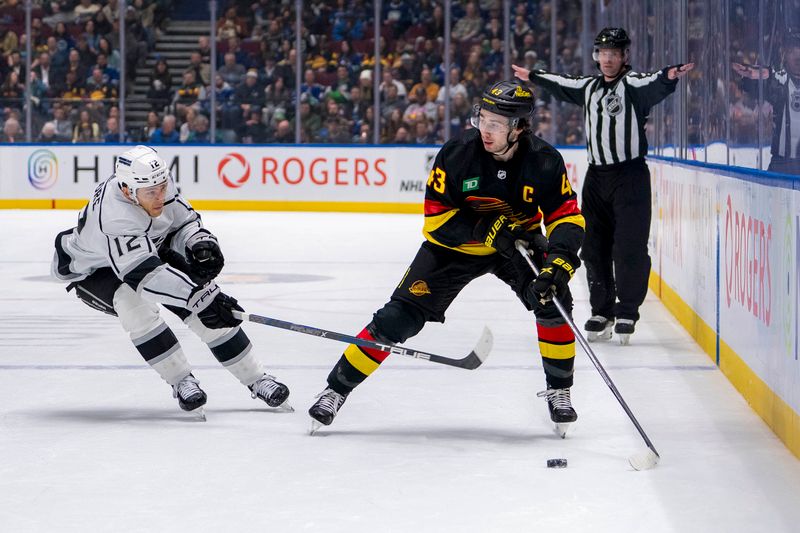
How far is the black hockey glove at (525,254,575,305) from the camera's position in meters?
3.83

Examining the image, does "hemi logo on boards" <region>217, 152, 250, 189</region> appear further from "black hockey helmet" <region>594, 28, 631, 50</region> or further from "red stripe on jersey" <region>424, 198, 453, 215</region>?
"red stripe on jersey" <region>424, 198, 453, 215</region>

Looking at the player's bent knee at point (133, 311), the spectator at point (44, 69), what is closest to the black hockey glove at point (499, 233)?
the player's bent knee at point (133, 311)

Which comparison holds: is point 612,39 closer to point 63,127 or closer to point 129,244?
point 129,244

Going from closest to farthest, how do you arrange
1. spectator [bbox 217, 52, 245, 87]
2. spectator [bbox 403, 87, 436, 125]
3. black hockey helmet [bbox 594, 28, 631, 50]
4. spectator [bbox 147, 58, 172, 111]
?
1. black hockey helmet [bbox 594, 28, 631, 50]
2. spectator [bbox 403, 87, 436, 125]
3. spectator [bbox 217, 52, 245, 87]
4. spectator [bbox 147, 58, 172, 111]

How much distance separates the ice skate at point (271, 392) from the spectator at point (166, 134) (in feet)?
37.5

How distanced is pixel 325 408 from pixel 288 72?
11.9 m

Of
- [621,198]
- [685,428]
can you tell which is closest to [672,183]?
[621,198]

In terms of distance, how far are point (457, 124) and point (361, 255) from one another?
5204mm

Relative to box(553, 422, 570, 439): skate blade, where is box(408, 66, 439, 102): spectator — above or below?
above

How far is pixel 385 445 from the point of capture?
3.95 m

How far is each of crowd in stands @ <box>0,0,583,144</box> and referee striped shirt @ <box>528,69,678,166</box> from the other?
8547 mm

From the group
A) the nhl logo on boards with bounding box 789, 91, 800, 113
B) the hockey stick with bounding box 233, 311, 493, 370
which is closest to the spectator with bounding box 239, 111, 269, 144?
the hockey stick with bounding box 233, 311, 493, 370

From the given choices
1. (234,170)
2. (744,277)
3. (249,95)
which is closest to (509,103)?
(744,277)

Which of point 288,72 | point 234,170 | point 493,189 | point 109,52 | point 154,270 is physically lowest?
point 154,270
